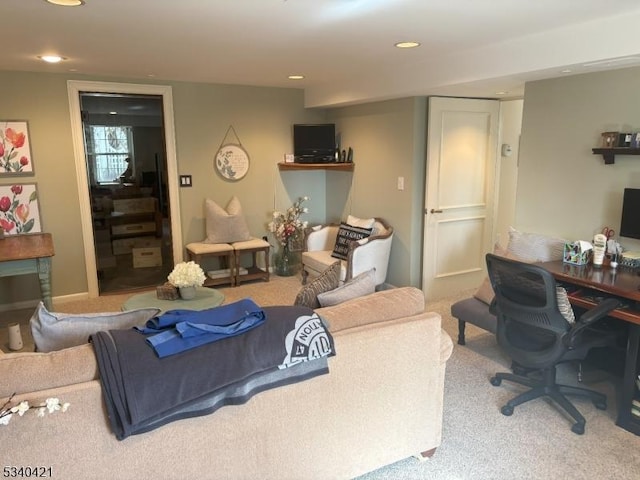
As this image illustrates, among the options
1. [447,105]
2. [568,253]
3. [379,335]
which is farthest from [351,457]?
[447,105]

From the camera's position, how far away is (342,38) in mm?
3014

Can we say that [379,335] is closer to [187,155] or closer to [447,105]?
[447,105]

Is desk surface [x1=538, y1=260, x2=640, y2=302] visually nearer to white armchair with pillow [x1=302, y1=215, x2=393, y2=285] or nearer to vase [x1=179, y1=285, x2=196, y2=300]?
white armchair with pillow [x1=302, y1=215, x2=393, y2=285]

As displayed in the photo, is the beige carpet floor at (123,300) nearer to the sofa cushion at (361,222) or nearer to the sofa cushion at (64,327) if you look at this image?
the sofa cushion at (361,222)

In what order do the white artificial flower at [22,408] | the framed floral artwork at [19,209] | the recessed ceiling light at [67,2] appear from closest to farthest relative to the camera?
the white artificial flower at [22,408] → the recessed ceiling light at [67,2] → the framed floral artwork at [19,209]

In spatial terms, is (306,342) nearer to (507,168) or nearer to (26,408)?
(26,408)

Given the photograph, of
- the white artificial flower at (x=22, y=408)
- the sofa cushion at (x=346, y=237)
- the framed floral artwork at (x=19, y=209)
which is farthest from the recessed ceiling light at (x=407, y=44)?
the framed floral artwork at (x=19, y=209)

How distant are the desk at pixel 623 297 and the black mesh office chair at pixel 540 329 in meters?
0.09

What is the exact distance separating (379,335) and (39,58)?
3.49m

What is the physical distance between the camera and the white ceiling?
93.7 inches

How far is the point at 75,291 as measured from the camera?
4895mm

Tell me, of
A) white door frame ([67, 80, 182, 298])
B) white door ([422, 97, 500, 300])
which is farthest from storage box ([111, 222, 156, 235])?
white door ([422, 97, 500, 300])

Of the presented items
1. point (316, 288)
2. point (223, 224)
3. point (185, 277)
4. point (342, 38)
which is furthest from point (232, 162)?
point (316, 288)

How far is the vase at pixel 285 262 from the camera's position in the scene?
567cm
